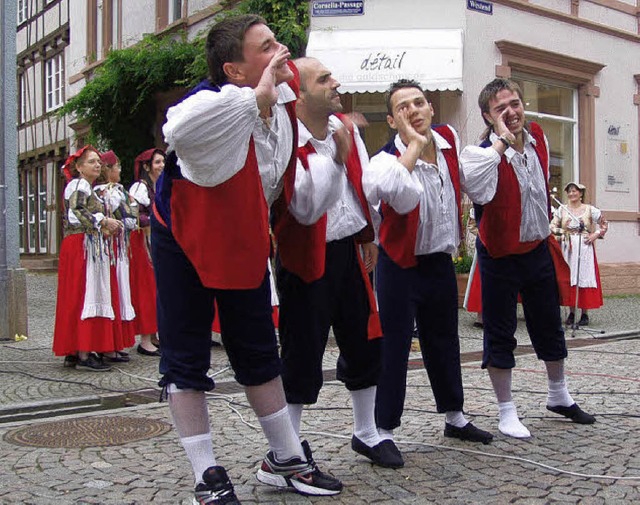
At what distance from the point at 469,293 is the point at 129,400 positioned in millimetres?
4678

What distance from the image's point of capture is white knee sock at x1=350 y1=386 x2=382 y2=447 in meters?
3.73

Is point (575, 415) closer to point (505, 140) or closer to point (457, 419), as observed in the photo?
point (457, 419)

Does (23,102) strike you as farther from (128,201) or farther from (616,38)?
(128,201)

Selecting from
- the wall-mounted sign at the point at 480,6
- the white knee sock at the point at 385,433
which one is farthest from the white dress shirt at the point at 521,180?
the wall-mounted sign at the point at 480,6

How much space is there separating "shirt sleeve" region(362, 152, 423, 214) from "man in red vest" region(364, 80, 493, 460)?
0.48 feet

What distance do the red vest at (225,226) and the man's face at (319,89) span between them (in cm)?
55

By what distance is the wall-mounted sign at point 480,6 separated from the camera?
13.2m

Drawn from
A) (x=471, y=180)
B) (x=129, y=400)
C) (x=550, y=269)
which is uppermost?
Result: (x=471, y=180)

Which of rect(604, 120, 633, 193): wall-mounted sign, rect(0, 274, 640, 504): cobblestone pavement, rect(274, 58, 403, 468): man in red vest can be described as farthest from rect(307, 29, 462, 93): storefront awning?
rect(274, 58, 403, 468): man in red vest

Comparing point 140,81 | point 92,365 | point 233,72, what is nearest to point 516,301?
point 233,72

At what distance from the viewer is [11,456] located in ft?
13.2

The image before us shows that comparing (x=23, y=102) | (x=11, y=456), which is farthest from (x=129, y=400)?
(x=23, y=102)

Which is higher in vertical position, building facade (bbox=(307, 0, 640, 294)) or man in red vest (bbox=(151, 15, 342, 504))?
building facade (bbox=(307, 0, 640, 294))

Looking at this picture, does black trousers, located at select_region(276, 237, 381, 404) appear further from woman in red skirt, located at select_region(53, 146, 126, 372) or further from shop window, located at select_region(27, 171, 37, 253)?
shop window, located at select_region(27, 171, 37, 253)
